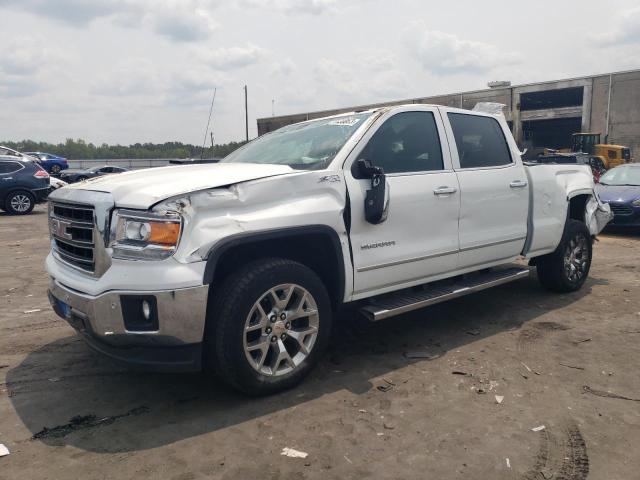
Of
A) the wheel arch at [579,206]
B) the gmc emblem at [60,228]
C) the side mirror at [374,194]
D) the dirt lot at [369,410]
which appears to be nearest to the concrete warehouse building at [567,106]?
the wheel arch at [579,206]

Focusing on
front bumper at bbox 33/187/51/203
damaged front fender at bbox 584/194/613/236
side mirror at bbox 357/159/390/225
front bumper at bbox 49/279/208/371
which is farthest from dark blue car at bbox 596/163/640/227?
front bumper at bbox 33/187/51/203

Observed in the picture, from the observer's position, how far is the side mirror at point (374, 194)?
3686 millimetres

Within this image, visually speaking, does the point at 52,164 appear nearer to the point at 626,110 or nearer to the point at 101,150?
the point at 626,110

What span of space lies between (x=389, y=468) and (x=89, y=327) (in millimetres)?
1876

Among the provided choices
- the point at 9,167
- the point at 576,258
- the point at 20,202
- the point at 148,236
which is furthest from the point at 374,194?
the point at 20,202

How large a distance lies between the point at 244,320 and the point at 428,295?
170 cm

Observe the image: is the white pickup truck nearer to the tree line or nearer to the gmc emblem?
the gmc emblem

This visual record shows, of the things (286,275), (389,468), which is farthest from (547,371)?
(286,275)

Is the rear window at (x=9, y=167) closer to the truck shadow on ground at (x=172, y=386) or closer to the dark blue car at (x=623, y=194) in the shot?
the truck shadow on ground at (x=172, y=386)

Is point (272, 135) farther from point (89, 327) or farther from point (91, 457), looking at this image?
point (91, 457)

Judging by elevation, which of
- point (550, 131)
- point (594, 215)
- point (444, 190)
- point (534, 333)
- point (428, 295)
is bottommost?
point (534, 333)

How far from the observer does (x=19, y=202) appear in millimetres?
15023

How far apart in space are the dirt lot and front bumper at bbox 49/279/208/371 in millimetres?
415

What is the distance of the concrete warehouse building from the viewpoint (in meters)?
38.0
